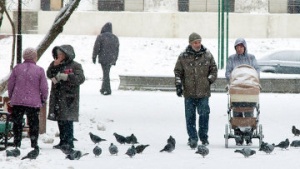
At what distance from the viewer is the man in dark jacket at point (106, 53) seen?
26344 millimetres

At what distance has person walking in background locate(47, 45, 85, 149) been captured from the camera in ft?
48.7

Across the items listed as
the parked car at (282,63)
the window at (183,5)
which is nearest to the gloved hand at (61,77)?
the parked car at (282,63)

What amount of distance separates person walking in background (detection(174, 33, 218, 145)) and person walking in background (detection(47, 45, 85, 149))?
5.72 ft

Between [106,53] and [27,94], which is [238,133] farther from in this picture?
[106,53]

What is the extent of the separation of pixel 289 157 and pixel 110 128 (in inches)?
225

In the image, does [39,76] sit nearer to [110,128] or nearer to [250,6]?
[110,128]

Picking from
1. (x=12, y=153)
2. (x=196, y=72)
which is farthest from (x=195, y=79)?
(x=12, y=153)

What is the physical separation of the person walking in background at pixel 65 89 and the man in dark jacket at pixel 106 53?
11.2 metres

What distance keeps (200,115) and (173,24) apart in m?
34.6

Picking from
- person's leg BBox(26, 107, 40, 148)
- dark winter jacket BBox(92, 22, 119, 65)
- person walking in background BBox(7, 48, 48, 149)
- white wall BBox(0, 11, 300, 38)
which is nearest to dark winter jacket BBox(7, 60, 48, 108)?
person walking in background BBox(7, 48, 48, 149)

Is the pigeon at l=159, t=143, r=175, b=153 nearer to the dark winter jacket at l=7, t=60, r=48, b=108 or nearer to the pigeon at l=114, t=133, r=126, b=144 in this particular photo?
the pigeon at l=114, t=133, r=126, b=144

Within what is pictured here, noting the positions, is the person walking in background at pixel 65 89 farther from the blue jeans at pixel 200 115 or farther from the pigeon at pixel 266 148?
the pigeon at pixel 266 148

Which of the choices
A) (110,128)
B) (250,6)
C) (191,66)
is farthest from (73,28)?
(191,66)

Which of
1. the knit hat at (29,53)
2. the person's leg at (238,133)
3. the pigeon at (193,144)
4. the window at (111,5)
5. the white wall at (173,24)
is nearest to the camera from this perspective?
the knit hat at (29,53)
